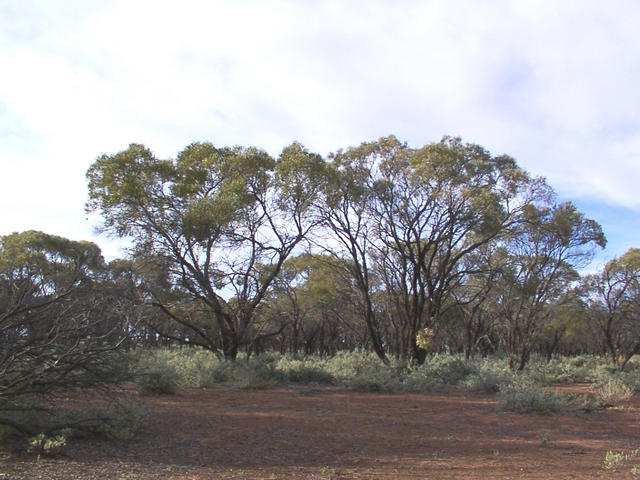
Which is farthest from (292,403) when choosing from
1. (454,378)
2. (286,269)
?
(286,269)

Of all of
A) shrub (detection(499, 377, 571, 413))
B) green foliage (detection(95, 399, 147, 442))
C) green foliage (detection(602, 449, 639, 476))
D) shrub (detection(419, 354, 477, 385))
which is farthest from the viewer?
shrub (detection(419, 354, 477, 385))

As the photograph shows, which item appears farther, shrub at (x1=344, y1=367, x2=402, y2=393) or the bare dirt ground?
shrub at (x1=344, y1=367, x2=402, y2=393)

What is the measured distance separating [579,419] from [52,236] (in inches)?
1031

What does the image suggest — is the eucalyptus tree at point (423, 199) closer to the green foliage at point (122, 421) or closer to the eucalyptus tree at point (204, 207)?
the eucalyptus tree at point (204, 207)

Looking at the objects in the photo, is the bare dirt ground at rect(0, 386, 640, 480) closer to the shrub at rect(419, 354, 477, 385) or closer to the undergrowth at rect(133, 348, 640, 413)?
the undergrowth at rect(133, 348, 640, 413)

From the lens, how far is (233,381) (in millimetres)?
15836

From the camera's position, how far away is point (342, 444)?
7750 millimetres

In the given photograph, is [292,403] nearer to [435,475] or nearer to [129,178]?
[435,475]

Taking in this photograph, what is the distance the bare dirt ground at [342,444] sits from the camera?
236 inches

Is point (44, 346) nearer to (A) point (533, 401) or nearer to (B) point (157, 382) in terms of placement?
(B) point (157, 382)

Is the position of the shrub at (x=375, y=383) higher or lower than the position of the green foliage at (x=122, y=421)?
lower

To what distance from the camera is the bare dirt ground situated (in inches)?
236

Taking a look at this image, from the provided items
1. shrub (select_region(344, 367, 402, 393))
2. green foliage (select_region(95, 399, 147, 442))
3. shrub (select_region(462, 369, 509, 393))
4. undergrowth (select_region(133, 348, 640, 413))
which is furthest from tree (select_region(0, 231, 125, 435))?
shrub (select_region(462, 369, 509, 393))

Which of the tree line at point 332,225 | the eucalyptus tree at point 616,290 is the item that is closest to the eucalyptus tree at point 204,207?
the tree line at point 332,225
